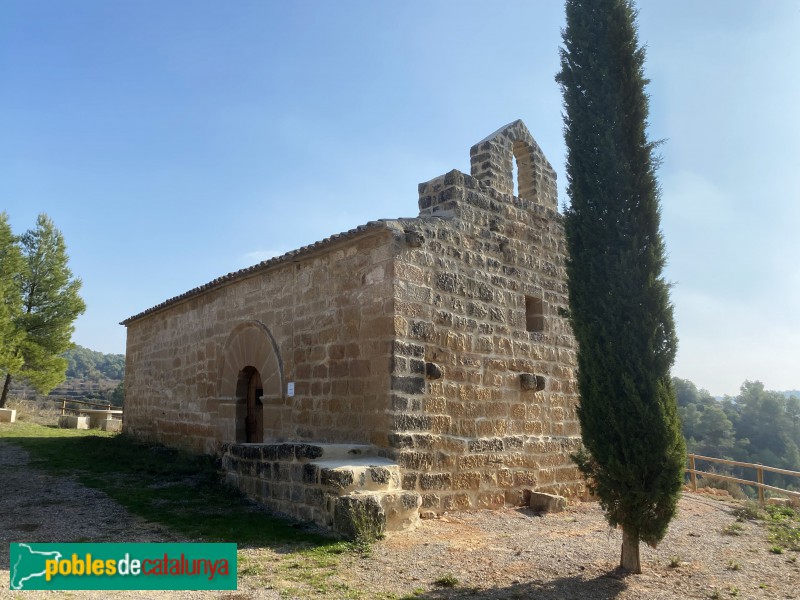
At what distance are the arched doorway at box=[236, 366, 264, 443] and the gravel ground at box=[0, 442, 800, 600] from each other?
255 cm

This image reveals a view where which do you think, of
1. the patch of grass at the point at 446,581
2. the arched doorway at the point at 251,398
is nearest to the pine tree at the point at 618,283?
the patch of grass at the point at 446,581

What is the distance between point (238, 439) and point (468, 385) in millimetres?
4217

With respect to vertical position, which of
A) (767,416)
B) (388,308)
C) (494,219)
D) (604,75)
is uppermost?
(604,75)

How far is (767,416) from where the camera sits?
45.7 meters

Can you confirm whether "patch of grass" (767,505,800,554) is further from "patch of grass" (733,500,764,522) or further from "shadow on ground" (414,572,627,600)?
"shadow on ground" (414,572,627,600)

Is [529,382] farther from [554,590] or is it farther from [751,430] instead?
[751,430]

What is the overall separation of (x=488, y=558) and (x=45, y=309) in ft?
77.4

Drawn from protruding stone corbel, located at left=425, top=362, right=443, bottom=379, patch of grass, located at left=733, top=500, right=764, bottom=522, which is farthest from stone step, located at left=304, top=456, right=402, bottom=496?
patch of grass, located at left=733, top=500, right=764, bottom=522

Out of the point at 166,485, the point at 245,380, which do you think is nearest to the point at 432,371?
the point at 245,380

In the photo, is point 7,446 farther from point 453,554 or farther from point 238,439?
point 453,554

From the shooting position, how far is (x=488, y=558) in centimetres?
511

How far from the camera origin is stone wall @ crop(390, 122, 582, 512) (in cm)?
674

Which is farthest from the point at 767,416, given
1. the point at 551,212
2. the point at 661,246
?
the point at 661,246

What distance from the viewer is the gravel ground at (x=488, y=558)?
4.21 meters
